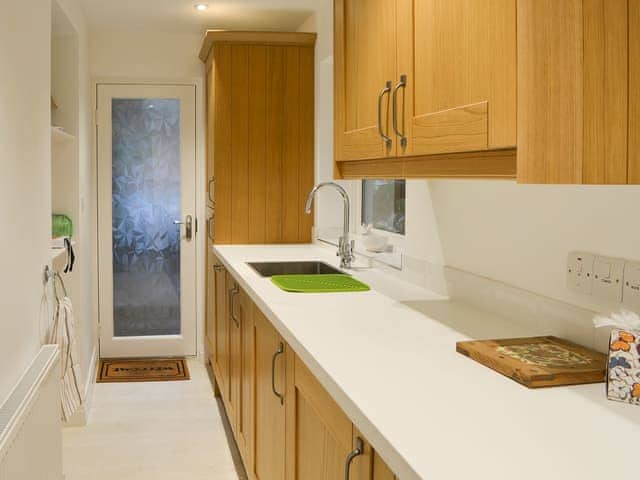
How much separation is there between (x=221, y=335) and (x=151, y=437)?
27.6 inches

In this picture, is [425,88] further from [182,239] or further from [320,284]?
[182,239]

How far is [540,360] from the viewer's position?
1.61 metres

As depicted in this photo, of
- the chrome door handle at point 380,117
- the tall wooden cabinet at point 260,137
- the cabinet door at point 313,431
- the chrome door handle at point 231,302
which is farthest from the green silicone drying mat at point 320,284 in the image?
the tall wooden cabinet at point 260,137

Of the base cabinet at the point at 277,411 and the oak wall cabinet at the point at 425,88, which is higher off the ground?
the oak wall cabinet at the point at 425,88

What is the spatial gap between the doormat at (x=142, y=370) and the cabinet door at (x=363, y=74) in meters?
2.94

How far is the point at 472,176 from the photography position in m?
1.69

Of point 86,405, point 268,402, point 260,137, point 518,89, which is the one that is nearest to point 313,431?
point 268,402

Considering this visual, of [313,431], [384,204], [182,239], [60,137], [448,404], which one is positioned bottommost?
[313,431]

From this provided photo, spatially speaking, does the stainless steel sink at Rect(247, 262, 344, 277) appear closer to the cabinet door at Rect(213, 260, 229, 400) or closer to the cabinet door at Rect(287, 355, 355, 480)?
the cabinet door at Rect(213, 260, 229, 400)

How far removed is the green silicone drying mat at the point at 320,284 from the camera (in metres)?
2.79

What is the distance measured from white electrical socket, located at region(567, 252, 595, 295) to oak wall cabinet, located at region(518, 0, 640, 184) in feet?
1.57

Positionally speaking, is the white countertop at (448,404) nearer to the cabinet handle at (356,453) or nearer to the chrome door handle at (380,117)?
the cabinet handle at (356,453)

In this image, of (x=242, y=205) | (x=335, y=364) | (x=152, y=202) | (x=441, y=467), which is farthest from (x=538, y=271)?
(x=152, y=202)

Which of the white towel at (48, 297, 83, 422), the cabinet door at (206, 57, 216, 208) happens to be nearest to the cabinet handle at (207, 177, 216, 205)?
the cabinet door at (206, 57, 216, 208)
